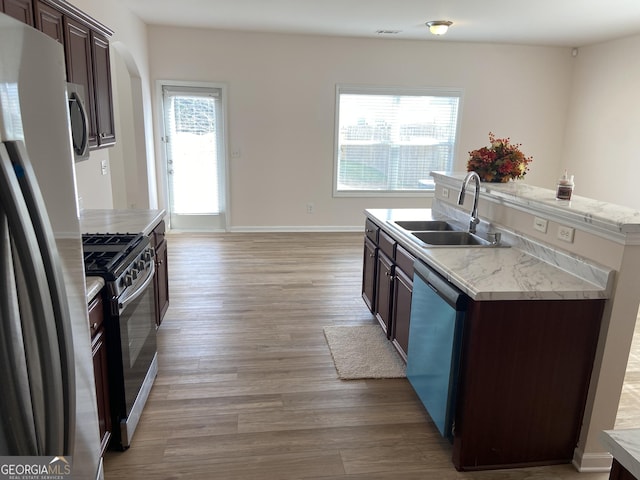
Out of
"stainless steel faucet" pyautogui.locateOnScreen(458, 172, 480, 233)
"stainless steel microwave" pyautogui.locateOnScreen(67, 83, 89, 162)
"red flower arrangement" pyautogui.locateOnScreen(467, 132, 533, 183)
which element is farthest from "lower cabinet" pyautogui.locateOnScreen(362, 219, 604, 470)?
"stainless steel microwave" pyautogui.locateOnScreen(67, 83, 89, 162)

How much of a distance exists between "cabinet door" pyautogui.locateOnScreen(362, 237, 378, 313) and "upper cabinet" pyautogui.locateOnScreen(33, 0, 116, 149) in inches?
85.9

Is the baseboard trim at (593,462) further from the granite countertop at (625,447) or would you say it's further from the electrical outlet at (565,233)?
the granite countertop at (625,447)

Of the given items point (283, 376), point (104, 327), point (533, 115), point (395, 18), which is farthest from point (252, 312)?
point (533, 115)

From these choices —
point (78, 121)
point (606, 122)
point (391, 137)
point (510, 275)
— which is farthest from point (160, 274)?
point (606, 122)

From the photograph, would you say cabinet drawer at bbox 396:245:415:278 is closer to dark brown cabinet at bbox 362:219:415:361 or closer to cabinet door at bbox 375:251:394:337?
dark brown cabinet at bbox 362:219:415:361

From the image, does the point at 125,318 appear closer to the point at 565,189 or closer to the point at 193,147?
the point at 565,189

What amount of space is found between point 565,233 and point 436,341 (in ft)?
2.76

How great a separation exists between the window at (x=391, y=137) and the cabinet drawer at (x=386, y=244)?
12.1ft

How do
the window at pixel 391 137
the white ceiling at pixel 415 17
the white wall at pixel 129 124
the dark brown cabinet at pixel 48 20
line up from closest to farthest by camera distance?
1. the dark brown cabinet at pixel 48 20
2. the white wall at pixel 129 124
3. the white ceiling at pixel 415 17
4. the window at pixel 391 137

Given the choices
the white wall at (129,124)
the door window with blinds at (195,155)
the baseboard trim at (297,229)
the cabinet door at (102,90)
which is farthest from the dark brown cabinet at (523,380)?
the door window with blinds at (195,155)

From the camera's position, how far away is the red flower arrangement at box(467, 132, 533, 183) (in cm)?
318

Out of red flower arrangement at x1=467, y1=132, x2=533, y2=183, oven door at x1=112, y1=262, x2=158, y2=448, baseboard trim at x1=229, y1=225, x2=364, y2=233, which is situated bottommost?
baseboard trim at x1=229, y1=225, x2=364, y2=233

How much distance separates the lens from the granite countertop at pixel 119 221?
3.01 m

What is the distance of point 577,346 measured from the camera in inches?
84.0
